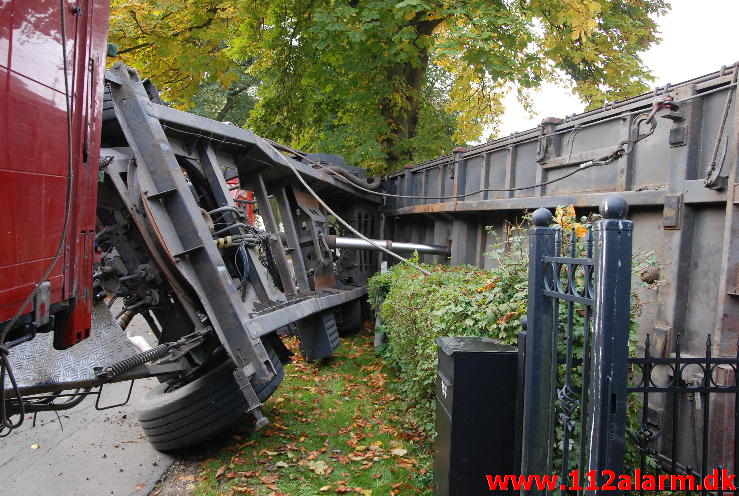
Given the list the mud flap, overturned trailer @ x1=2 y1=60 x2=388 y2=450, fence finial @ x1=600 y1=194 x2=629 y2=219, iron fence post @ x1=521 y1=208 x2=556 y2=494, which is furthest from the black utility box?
the mud flap

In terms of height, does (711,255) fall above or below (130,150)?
below

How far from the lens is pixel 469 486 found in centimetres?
320

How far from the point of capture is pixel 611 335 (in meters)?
2.09

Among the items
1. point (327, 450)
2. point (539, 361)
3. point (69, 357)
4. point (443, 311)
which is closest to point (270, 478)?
point (327, 450)

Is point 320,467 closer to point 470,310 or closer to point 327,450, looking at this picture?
point 327,450

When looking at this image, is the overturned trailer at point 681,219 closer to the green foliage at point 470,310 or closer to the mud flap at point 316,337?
the green foliage at point 470,310

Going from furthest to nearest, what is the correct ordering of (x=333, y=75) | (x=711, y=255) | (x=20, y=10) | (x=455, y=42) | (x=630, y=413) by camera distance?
(x=333, y=75) → (x=455, y=42) → (x=711, y=255) → (x=630, y=413) → (x=20, y=10)

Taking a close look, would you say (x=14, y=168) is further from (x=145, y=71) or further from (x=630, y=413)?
(x=145, y=71)

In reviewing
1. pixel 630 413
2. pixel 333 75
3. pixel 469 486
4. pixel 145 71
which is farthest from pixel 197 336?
pixel 333 75

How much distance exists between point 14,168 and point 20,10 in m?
0.63

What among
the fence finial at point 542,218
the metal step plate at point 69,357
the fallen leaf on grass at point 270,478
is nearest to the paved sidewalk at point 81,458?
the fallen leaf on grass at point 270,478

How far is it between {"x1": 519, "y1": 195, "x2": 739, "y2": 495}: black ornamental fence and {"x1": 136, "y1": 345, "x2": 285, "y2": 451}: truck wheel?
2853 mm

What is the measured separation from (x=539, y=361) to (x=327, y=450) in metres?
3.20

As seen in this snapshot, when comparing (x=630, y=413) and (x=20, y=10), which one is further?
(x=630, y=413)
